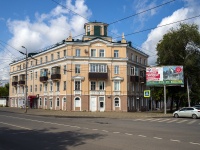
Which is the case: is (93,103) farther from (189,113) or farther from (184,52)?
(189,113)

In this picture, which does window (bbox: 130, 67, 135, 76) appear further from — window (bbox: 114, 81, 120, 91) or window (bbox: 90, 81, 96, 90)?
window (bbox: 90, 81, 96, 90)

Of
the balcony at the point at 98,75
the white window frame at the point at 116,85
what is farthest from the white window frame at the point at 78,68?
the white window frame at the point at 116,85

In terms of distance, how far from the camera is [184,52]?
176 ft

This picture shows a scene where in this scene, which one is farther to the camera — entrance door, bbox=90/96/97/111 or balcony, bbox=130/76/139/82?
balcony, bbox=130/76/139/82

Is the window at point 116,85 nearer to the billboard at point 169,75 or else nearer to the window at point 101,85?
the window at point 101,85

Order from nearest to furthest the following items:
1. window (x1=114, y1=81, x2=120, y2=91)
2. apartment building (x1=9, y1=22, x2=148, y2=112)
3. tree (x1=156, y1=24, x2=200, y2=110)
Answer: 1. tree (x1=156, y1=24, x2=200, y2=110)
2. apartment building (x1=9, y1=22, x2=148, y2=112)
3. window (x1=114, y1=81, x2=120, y2=91)

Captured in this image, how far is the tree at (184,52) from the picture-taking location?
171 feet

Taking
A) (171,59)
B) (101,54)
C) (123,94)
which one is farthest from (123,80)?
(171,59)

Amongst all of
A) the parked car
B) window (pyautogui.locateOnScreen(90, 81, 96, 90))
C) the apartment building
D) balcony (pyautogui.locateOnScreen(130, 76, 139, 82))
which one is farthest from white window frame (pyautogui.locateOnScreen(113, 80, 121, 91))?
the parked car

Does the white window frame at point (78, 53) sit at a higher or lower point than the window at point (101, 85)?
higher

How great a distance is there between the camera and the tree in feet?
171

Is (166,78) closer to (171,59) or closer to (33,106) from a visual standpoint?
(171,59)

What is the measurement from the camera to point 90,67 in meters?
56.2

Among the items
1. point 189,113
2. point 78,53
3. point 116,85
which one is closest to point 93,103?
point 116,85
